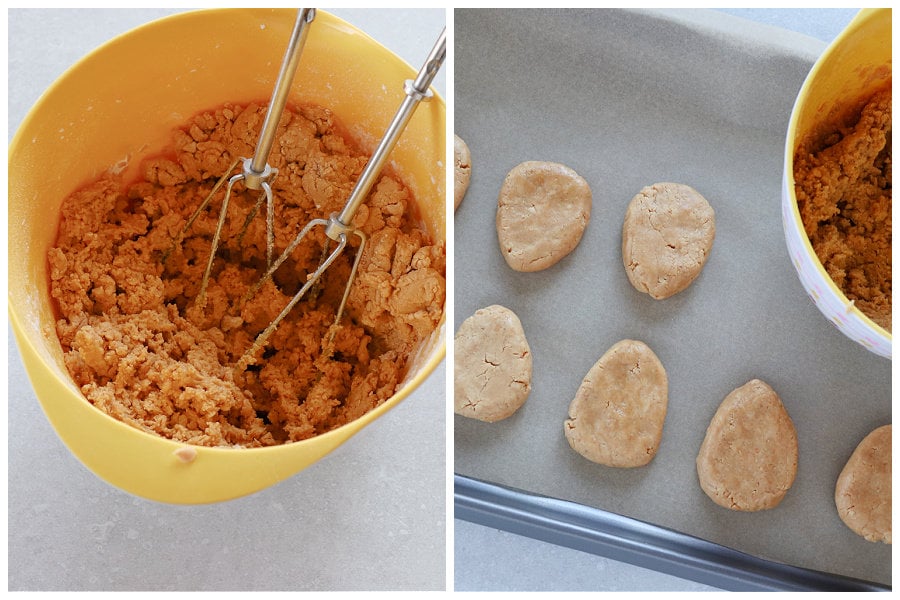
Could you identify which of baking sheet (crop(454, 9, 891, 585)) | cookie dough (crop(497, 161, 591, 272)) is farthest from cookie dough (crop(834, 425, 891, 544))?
cookie dough (crop(497, 161, 591, 272))

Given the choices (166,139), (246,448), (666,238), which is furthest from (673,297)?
(166,139)

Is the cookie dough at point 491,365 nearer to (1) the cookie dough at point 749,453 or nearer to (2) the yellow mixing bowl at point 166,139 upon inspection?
(2) the yellow mixing bowl at point 166,139

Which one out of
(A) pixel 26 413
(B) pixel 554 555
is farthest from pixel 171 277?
(B) pixel 554 555

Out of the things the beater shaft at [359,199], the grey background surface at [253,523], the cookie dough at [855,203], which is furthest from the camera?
the grey background surface at [253,523]

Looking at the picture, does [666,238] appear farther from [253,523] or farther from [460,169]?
[253,523]

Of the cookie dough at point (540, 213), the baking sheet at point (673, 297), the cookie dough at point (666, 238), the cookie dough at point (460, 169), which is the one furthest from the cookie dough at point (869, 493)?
the cookie dough at point (460, 169)

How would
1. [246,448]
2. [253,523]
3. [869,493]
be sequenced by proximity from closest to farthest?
[246,448] < [869,493] < [253,523]
